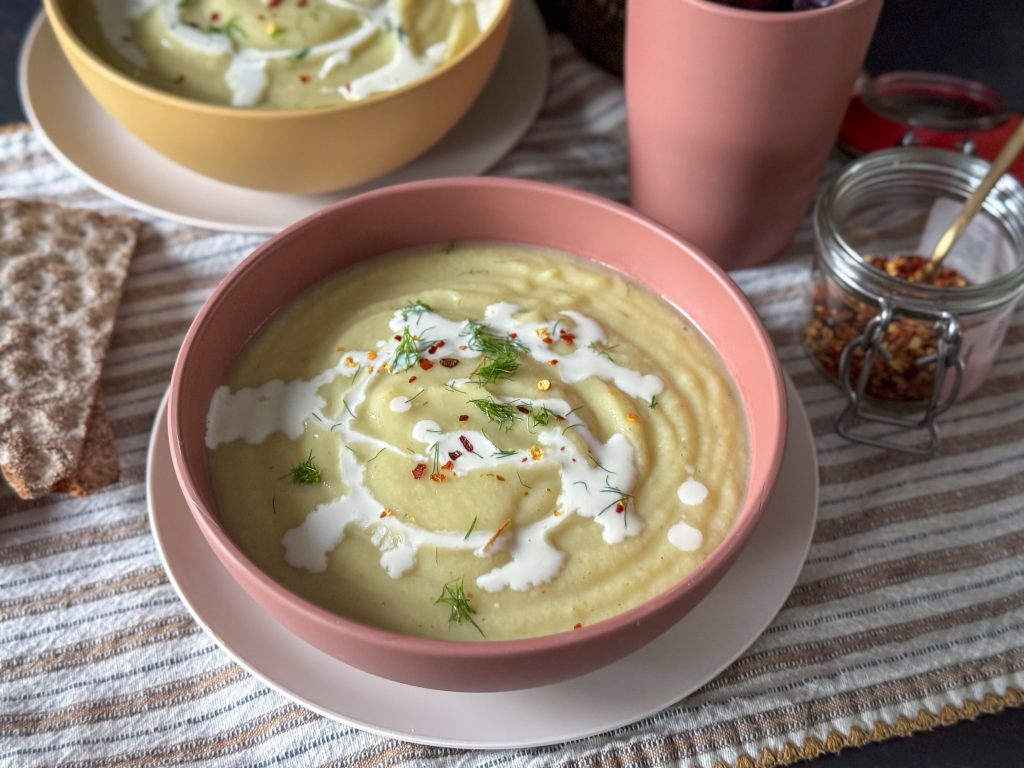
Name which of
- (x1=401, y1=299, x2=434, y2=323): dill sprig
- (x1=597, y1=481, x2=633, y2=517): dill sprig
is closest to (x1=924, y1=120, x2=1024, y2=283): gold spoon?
(x1=597, y1=481, x2=633, y2=517): dill sprig

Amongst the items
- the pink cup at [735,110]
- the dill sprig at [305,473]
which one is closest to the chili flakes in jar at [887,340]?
the pink cup at [735,110]

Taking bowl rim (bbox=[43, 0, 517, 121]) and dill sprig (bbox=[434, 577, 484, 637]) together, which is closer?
dill sprig (bbox=[434, 577, 484, 637])

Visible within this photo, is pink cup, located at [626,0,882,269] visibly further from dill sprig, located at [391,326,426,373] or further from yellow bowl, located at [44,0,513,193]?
dill sprig, located at [391,326,426,373]

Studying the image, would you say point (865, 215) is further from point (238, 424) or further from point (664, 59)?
point (238, 424)

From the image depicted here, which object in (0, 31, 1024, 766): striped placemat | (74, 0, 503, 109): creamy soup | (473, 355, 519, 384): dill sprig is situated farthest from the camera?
(74, 0, 503, 109): creamy soup

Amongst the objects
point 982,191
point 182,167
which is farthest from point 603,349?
point 182,167

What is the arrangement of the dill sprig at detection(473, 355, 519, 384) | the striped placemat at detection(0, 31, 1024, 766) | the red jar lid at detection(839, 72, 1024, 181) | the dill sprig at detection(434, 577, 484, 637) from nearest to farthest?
the dill sprig at detection(434, 577, 484, 637) < the striped placemat at detection(0, 31, 1024, 766) < the dill sprig at detection(473, 355, 519, 384) < the red jar lid at detection(839, 72, 1024, 181)
